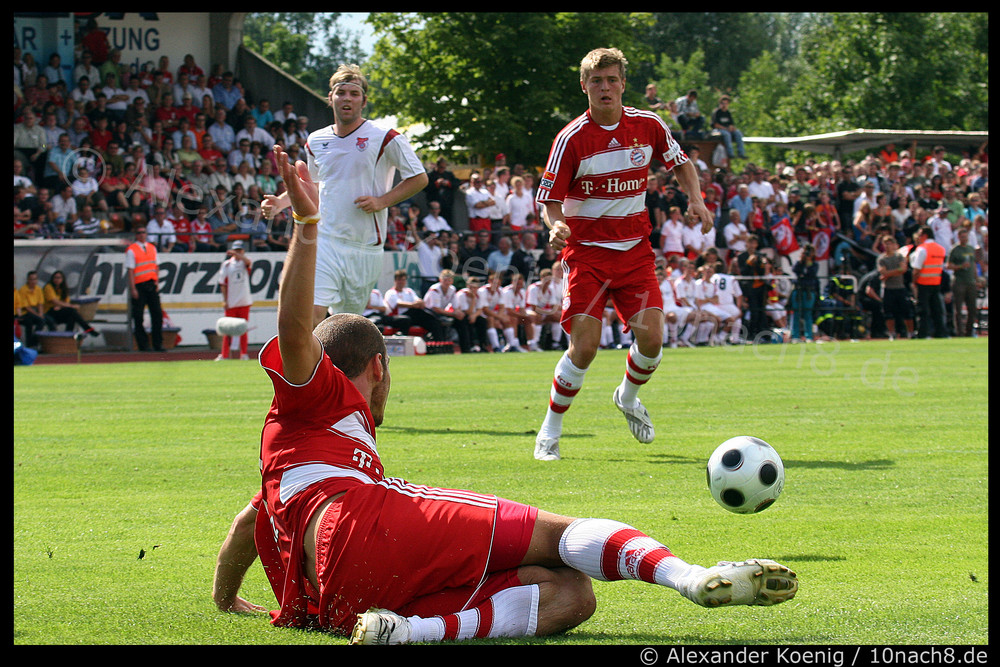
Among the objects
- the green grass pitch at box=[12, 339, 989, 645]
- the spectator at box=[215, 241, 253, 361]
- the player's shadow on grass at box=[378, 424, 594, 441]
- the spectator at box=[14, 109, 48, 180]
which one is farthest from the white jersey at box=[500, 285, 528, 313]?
the player's shadow on grass at box=[378, 424, 594, 441]

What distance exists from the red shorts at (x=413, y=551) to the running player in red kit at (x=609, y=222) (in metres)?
4.15

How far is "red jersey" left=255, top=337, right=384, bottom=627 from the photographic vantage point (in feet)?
12.4

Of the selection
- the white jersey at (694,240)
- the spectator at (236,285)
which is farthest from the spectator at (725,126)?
the spectator at (236,285)

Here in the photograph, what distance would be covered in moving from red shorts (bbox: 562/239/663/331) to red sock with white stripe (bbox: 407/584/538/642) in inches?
184

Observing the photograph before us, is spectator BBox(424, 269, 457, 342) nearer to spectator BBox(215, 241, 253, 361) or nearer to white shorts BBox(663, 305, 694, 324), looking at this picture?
spectator BBox(215, 241, 253, 361)

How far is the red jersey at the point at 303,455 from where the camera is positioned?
3.79 meters

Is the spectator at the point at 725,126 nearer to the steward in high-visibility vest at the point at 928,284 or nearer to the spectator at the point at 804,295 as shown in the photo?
the spectator at the point at 804,295

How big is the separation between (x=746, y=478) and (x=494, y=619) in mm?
1443

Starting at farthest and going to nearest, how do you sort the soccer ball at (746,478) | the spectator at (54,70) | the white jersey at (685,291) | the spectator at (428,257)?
the spectator at (54,70)
the spectator at (428,257)
the white jersey at (685,291)
the soccer ball at (746,478)

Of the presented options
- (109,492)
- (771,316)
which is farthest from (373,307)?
(109,492)

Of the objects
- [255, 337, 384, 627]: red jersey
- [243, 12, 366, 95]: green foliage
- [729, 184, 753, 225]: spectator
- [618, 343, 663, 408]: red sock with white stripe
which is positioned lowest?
[618, 343, 663, 408]: red sock with white stripe

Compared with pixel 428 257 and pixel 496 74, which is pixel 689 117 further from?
pixel 428 257
